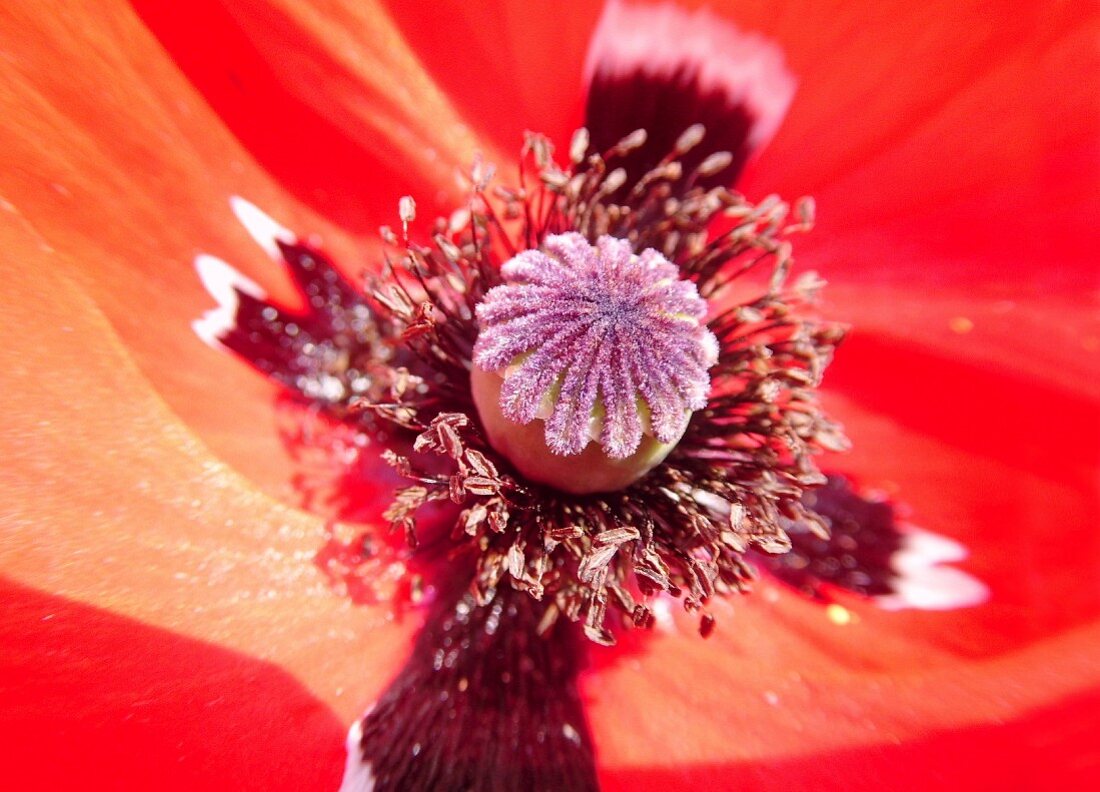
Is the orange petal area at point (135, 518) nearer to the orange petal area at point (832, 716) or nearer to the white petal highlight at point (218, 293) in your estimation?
the white petal highlight at point (218, 293)

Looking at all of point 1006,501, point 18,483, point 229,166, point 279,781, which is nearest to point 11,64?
point 229,166

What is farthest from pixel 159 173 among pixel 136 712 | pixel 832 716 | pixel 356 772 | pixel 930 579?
pixel 930 579

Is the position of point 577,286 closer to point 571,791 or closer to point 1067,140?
point 571,791

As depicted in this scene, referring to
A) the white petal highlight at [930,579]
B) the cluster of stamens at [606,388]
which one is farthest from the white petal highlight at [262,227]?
the white petal highlight at [930,579]

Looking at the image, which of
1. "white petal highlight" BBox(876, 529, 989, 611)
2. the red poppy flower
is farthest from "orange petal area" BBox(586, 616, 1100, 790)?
"white petal highlight" BBox(876, 529, 989, 611)

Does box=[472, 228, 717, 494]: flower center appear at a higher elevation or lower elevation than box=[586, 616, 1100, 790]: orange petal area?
higher

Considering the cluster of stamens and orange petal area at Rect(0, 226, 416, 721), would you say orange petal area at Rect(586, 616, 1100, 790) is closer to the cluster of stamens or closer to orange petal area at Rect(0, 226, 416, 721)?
the cluster of stamens

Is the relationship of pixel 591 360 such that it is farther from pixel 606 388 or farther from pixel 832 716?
pixel 832 716
